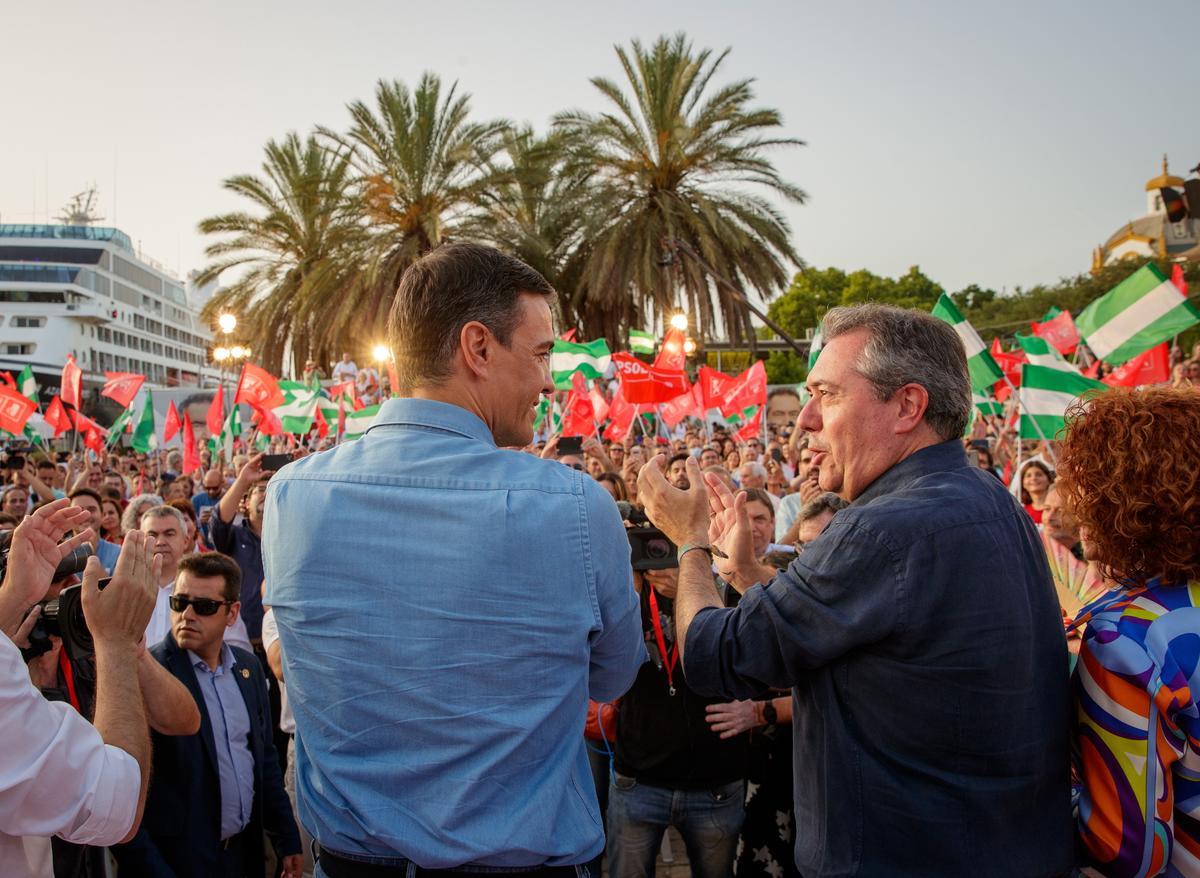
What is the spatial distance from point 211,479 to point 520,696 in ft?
31.6

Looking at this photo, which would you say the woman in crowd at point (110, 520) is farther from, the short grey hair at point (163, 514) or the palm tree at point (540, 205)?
the palm tree at point (540, 205)

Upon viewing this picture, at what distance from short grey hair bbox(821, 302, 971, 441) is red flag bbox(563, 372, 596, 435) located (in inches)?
438

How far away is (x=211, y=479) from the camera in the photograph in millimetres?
10203

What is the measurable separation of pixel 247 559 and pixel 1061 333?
11.2m

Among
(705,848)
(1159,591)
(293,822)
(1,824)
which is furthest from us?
(293,822)

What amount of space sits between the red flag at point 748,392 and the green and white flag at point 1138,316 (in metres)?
6.46

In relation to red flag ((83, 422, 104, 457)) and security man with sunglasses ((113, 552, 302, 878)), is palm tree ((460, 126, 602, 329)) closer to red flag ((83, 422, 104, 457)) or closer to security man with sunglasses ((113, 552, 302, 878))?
red flag ((83, 422, 104, 457))

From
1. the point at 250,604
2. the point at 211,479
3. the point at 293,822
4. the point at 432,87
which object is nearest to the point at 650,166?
the point at 432,87

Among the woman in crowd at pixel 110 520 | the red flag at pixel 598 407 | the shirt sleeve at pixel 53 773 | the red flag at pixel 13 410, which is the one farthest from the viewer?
the red flag at pixel 598 407

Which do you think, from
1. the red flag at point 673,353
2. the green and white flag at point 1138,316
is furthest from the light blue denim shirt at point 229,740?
the red flag at point 673,353

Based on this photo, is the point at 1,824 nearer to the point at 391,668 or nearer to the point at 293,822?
the point at 391,668

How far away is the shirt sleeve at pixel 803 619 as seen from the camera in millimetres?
1812

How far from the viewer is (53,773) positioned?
1.60 meters

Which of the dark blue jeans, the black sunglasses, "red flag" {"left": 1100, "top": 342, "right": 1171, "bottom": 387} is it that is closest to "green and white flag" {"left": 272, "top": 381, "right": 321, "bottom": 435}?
the black sunglasses
